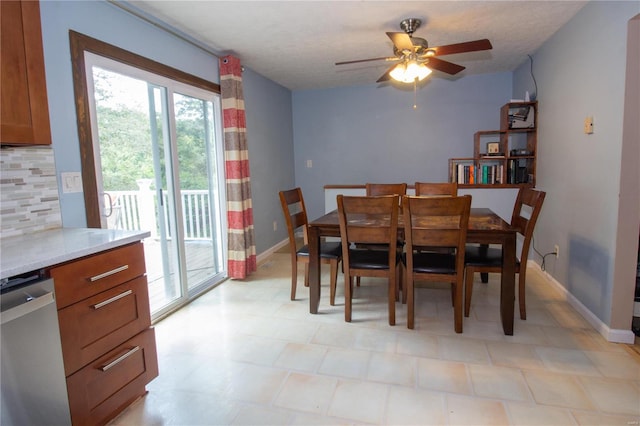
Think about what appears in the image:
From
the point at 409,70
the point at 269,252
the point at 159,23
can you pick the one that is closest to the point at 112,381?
the point at 159,23

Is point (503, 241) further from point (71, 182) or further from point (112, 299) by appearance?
point (71, 182)

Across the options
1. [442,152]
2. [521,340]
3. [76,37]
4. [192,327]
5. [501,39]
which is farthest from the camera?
[442,152]

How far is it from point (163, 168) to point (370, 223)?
1733 mm

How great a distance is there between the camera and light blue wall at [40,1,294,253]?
6.08 ft

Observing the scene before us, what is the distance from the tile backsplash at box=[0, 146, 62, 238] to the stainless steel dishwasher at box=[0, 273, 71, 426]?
0.68 meters

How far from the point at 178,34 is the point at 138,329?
2313 mm

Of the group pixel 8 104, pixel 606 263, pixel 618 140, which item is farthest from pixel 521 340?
pixel 8 104

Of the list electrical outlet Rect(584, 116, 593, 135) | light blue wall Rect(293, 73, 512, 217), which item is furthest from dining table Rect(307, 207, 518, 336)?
light blue wall Rect(293, 73, 512, 217)

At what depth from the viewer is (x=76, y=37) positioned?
194 cm

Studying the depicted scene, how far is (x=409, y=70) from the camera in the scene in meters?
2.70

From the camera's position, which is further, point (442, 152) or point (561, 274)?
point (442, 152)

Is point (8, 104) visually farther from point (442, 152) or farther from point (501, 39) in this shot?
point (442, 152)

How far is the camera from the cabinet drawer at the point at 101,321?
1300 mm

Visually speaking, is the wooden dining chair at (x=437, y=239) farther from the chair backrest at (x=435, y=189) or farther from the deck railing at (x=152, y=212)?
the deck railing at (x=152, y=212)
